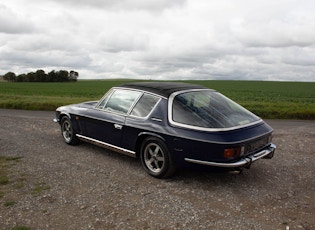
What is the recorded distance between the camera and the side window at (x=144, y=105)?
15.8 feet

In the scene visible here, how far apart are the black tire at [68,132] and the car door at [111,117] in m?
0.66

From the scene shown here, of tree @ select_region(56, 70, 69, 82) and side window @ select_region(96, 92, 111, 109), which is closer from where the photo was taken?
side window @ select_region(96, 92, 111, 109)

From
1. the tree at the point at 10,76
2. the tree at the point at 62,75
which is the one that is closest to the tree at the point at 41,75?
the tree at the point at 62,75

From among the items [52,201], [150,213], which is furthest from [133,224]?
[52,201]

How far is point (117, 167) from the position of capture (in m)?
5.21

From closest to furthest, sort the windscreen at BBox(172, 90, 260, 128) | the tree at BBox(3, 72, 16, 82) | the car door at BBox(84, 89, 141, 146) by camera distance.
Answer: the windscreen at BBox(172, 90, 260, 128), the car door at BBox(84, 89, 141, 146), the tree at BBox(3, 72, 16, 82)

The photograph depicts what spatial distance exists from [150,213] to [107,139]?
220 centimetres

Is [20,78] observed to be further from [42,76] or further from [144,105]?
[144,105]

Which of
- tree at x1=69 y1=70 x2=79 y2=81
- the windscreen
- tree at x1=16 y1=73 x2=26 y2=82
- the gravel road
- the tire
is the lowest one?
the gravel road

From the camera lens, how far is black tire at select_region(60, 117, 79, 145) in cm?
644

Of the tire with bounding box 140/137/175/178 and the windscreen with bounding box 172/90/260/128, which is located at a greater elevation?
the windscreen with bounding box 172/90/260/128

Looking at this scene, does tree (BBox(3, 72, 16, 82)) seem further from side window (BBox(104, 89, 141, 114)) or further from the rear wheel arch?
the rear wheel arch

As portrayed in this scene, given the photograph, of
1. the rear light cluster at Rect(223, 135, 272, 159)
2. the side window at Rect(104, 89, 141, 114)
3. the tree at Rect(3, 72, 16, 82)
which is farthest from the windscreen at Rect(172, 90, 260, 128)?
the tree at Rect(3, 72, 16, 82)

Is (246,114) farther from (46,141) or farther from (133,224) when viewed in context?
(46,141)
